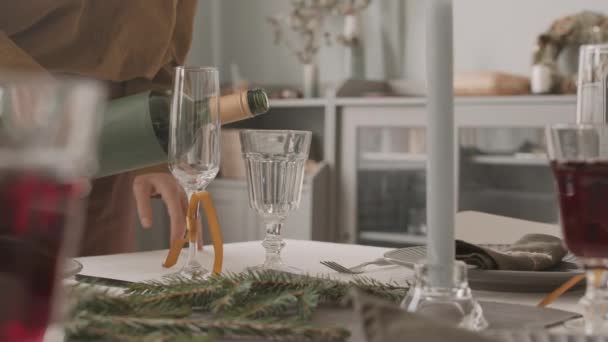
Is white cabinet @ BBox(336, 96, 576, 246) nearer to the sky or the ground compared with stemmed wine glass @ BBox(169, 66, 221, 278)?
nearer to the ground

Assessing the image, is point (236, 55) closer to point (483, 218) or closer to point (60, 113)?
point (483, 218)

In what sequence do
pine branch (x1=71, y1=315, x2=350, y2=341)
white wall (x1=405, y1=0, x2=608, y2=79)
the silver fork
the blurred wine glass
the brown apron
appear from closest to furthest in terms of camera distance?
the blurred wine glass → pine branch (x1=71, y1=315, x2=350, y2=341) → the silver fork → the brown apron → white wall (x1=405, y1=0, x2=608, y2=79)

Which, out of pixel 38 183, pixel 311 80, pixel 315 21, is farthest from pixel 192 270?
pixel 315 21

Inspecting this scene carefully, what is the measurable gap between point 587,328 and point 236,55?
389 cm

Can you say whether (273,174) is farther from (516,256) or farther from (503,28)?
(503,28)

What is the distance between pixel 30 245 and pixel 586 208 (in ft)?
1.32

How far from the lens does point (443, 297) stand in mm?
555

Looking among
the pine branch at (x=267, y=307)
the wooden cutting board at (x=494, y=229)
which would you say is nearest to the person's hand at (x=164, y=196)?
the wooden cutting board at (x=494, y=229)

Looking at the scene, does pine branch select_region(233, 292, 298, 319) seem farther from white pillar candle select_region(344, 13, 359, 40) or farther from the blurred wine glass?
white pillar candle select_region(344, 13, 359, 40)

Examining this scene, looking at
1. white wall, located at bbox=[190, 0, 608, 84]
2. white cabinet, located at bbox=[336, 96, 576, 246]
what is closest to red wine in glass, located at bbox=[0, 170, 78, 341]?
white cabinet, located at bbox=[336, 96, 576, 246]

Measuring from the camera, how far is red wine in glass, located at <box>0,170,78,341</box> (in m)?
0.37

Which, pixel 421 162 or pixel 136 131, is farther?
pixel 421 162

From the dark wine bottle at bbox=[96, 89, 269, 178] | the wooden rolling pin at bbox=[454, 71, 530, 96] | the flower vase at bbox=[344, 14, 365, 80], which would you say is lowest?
the dark wine bottle at bbox=[96, 89, 269, 178]

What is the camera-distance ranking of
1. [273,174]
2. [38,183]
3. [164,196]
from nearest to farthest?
[38,183] → [273,174] → [164,196]
